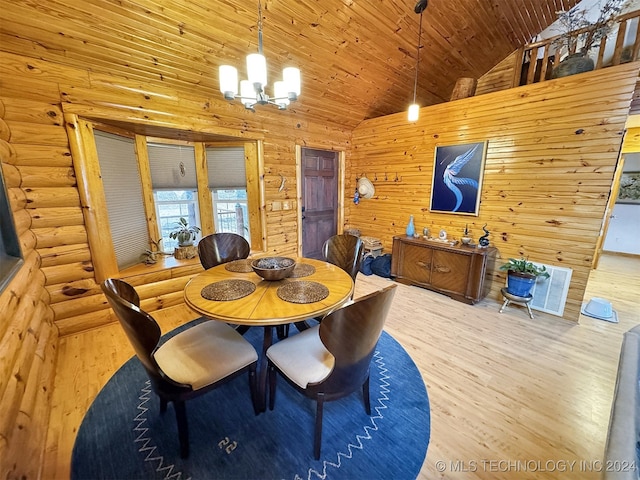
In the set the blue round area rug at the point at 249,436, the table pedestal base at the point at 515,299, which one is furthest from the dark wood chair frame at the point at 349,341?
the table pedestal base at the point at 515,299

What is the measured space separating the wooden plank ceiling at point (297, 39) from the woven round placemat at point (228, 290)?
2.15 m

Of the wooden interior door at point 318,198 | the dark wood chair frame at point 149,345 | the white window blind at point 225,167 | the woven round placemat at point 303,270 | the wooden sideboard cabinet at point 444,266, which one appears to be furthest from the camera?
the wooden interior door at point 318,198

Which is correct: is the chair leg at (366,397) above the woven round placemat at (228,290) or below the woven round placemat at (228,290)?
below

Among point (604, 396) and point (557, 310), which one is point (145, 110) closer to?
point (604, 396)

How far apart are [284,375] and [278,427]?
1.24ft

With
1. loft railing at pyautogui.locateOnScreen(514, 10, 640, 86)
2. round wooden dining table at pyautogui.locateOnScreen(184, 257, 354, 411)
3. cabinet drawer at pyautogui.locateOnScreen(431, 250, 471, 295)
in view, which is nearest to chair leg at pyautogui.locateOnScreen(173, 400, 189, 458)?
round wooden dining table at pyautogui.locateOnScreen(184, 257, 354, 411)

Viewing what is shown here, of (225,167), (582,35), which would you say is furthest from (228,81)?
(582,35)

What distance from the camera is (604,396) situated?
5.82 feet

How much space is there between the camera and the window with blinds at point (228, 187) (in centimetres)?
349

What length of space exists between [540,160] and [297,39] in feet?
9.68

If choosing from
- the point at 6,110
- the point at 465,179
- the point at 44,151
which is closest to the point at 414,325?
the point at 465,179

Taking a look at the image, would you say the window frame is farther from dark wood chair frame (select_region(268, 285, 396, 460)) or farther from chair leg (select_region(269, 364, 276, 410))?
dark wood chair frame (select_region(268, 285, 396, 460))

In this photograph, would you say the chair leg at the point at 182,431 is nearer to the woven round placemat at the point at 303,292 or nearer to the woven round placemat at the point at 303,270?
the woven round placemat at the point at 303,292

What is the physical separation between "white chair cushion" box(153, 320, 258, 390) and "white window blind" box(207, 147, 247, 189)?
2.39 metres
